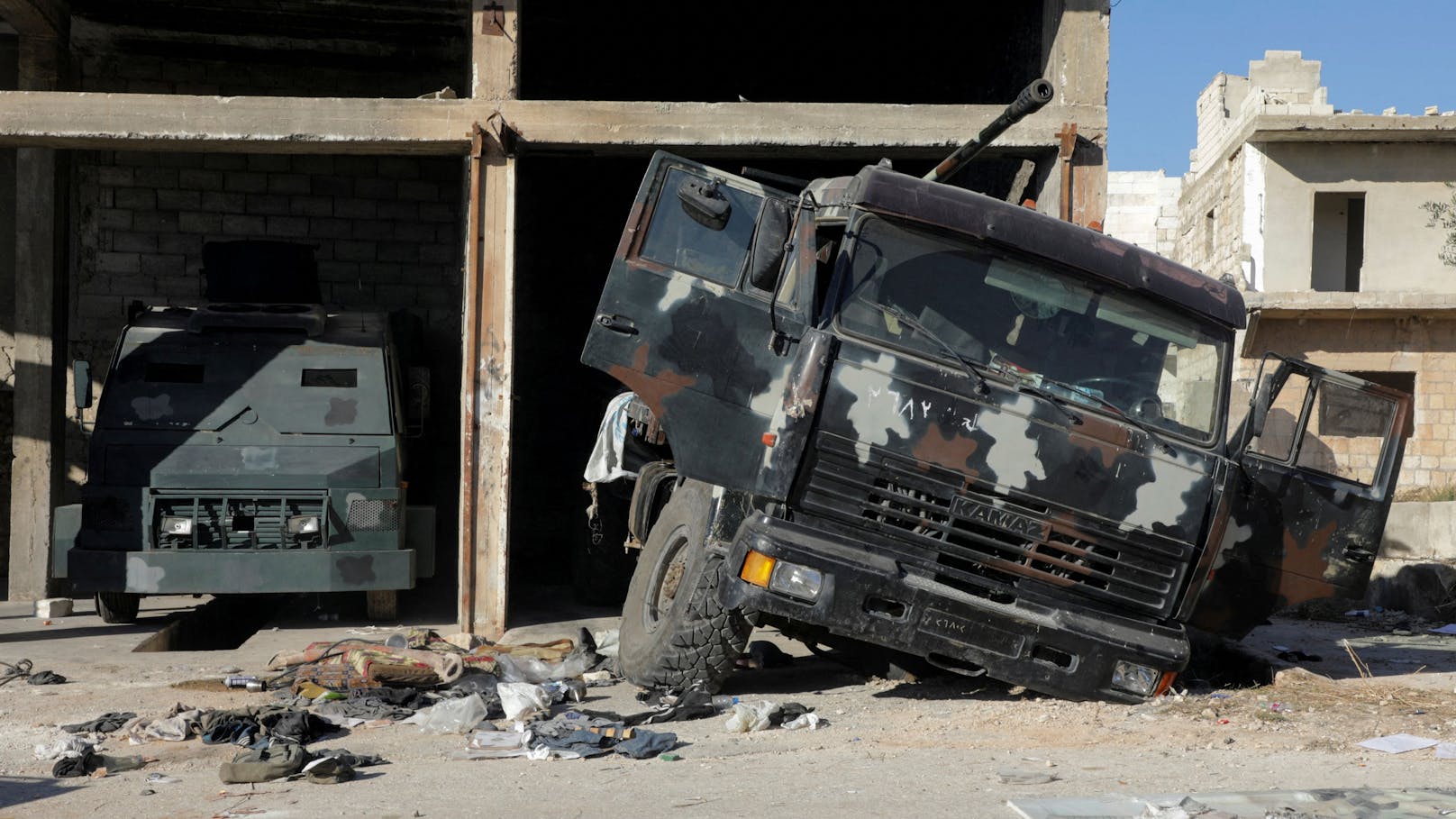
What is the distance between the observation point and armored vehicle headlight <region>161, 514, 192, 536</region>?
8234 mm

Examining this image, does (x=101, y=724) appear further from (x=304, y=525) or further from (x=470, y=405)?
(x=470, y=405)

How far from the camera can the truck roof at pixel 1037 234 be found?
18.2 ft

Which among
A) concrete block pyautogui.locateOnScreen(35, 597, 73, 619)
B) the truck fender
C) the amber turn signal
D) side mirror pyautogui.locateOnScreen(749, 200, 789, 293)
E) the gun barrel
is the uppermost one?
the gun barrel

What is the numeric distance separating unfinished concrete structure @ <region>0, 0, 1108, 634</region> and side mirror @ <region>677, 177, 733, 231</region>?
8.41ft

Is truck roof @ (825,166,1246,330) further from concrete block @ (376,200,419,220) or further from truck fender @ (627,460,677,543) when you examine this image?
concrete block @ (376,200,419,220)

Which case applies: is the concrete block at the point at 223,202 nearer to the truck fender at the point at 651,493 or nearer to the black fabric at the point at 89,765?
the truck fender at the point at 651,493

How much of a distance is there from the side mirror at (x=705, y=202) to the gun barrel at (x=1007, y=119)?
120 centimetres

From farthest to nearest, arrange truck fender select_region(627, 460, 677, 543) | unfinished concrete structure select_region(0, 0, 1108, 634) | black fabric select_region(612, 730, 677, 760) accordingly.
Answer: unfinished concrete structure select_region(0, 0, 1108, 634) → truck fender select_region(627, 460, 677, 543) → black fabric select_region(612, 730, 677, 760)

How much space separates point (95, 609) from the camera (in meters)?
9.79

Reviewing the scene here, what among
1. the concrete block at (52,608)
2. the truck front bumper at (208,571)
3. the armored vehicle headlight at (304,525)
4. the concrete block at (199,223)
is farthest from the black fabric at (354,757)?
the concrete block at (199,223)

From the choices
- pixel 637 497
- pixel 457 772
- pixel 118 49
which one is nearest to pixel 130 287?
pixel 118 49

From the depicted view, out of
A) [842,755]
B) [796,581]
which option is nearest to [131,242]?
[796,581]

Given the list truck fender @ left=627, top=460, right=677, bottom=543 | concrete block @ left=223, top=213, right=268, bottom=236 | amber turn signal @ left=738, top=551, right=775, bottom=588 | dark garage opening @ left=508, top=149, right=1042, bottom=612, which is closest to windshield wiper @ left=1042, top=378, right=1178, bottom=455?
amber turn signal @ left=738, top=551, right=775, bottom=588

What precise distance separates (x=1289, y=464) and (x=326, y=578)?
5.62 m
